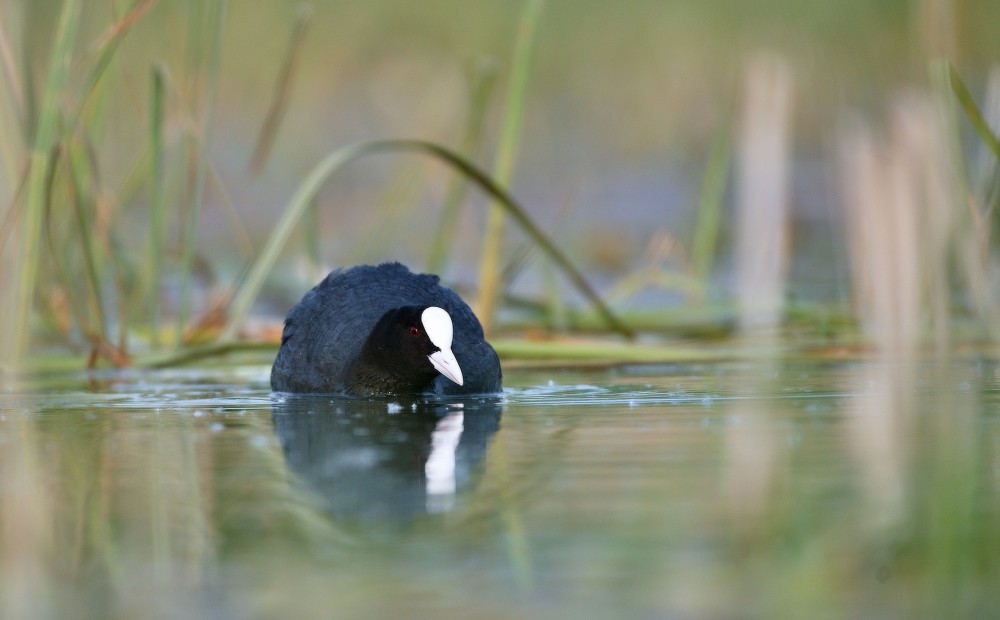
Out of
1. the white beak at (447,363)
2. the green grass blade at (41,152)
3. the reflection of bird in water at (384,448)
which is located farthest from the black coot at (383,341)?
the green grass blade at (41,152)

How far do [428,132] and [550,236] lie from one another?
2.44 m

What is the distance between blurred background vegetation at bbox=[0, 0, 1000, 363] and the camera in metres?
5.91

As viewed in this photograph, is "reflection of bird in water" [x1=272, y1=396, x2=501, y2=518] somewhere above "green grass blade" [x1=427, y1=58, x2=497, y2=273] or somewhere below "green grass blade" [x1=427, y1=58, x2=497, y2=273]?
below

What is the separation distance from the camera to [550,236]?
23.3 feet

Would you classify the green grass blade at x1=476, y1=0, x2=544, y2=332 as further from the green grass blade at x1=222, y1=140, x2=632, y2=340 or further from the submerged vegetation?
the green grass blade at x1=222, y1=140, x2=632, y2=340

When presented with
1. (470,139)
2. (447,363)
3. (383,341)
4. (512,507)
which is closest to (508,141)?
(470,139)

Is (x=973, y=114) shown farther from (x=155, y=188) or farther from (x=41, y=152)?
(x=41, y=152)

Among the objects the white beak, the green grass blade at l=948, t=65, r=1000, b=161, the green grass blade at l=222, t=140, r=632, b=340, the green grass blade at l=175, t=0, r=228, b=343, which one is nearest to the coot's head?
the white beak

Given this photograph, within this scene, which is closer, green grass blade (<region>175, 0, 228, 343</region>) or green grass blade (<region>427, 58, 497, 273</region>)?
green grass blade (<region>175, 0, 228, 343</region>)

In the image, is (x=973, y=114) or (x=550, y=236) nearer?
(x=973, y=114)

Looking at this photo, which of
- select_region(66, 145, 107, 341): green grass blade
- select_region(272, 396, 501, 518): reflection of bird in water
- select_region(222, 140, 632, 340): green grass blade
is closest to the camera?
select_region(272, 396, 501, 518): reflection of bird in water

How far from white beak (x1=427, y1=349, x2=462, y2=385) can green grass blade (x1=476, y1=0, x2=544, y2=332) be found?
1.10 m

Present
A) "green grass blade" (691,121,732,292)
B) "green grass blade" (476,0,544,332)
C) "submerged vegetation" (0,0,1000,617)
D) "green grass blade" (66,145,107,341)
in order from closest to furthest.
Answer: "submerged vegetation" (0,0,1000,617) < "green grass blade" (66,145,107,341) < "green grass blade" (476,0,544,332) < "green grass blade" (691,121,732,292)

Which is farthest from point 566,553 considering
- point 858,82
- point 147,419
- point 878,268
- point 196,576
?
point 858,82
